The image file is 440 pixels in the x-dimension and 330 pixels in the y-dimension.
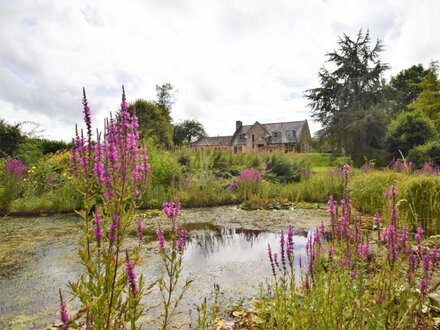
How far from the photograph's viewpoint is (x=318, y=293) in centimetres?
199

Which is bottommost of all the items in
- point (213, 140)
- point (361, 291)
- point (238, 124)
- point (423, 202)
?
point (361, 291)

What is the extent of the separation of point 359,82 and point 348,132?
4.70m

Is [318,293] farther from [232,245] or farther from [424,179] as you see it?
[424,179]

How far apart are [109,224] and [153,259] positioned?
8.72 feet

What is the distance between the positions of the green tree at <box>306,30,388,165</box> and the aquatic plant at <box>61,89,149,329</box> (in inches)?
965

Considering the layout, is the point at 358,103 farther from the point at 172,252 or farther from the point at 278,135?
the point at 172,252

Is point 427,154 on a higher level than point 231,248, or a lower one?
higher

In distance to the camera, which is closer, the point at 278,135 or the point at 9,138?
the point at 9,138

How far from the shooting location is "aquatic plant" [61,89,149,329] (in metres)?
1.58

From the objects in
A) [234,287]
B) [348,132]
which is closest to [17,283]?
[234,287]

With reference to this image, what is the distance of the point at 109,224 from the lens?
1.88 meters

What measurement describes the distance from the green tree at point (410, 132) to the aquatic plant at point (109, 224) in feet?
66.8

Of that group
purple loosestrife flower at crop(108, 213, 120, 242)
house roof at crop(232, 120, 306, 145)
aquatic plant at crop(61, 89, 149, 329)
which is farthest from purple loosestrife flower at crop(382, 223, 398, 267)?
house roof at crop(232, 120, 306, 145)

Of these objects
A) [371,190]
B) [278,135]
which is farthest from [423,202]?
[278,135]
